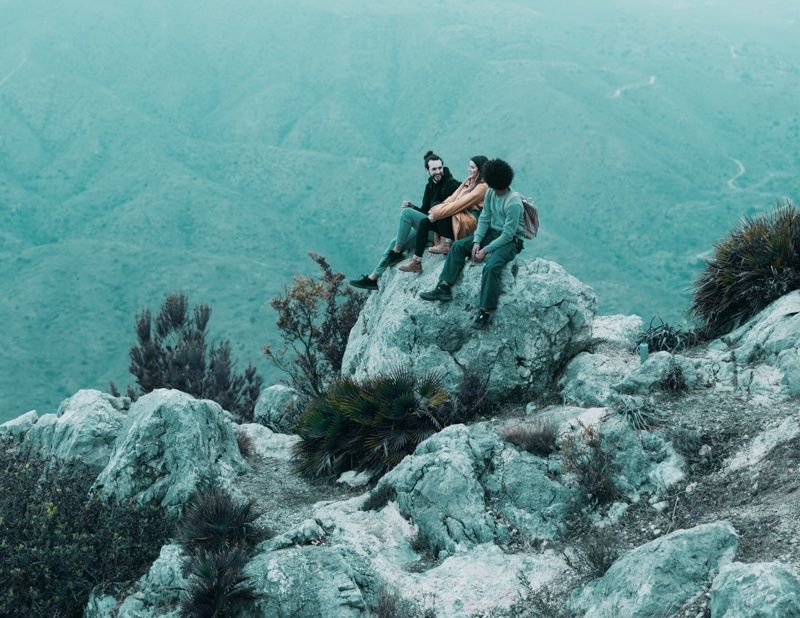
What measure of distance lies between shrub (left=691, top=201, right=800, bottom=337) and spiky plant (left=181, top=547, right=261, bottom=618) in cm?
789

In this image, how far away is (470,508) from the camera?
9.48 metres

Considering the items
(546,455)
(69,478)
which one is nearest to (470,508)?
(546,455)

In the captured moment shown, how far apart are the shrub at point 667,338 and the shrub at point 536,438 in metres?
3.56

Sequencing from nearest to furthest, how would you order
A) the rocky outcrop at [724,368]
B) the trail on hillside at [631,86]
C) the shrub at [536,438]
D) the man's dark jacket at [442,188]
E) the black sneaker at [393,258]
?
the shrub at [536,438], the rocky outcrop at [724,368], the man's dark jacket at [442,188], the black sneaker at [393,258], the trail on hillside at [631,86]

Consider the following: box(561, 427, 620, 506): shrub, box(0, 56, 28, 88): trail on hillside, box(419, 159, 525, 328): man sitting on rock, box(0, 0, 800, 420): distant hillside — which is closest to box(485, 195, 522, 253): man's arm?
box(419, 159, 525, 328): man sitting on rock

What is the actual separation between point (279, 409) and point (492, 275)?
17.2 feet

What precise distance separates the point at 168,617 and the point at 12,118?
6214 inches

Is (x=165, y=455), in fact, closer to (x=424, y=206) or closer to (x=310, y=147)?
(x=424, y=206)

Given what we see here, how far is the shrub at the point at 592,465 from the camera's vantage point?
9.28 meters

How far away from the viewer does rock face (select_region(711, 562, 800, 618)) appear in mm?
6500

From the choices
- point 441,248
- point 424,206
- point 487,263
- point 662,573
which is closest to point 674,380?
point 487,263

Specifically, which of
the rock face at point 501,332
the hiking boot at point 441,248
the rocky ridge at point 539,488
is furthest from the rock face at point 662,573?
the hiking boot at point 441,248

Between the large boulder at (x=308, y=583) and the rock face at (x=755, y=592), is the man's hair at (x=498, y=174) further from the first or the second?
the rock face at (x=755, y=592)

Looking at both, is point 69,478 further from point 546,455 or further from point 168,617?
point 546,455
